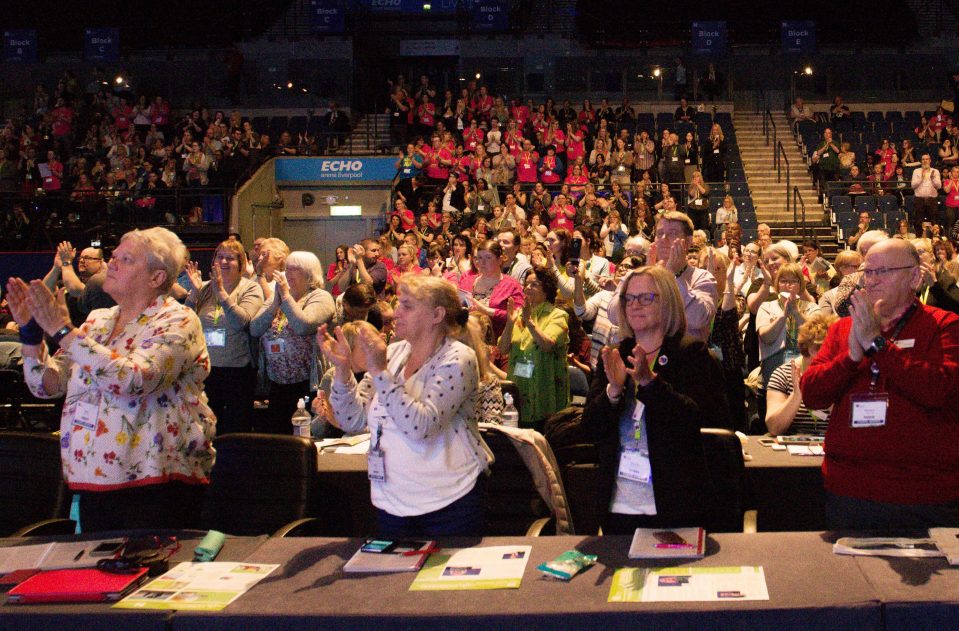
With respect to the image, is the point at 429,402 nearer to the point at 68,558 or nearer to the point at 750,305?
the point at 68,558

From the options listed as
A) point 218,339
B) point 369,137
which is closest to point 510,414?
point 218,339

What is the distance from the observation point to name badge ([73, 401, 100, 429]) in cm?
303

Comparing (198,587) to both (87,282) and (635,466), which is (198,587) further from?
(87,282)

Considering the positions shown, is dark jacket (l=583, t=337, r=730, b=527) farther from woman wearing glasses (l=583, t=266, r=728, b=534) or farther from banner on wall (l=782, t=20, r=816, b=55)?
banner on wall (l=782, t=20, r=816, b=55)

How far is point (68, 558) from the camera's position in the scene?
8.91 ft

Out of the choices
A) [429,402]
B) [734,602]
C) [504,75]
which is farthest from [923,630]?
[504,75]

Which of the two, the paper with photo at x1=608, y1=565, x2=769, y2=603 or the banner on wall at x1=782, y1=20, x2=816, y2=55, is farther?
the banner on wall at x1=782, y1=20, x2=816, y2=55

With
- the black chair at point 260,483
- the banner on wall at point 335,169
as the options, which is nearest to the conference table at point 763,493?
the black chair at point 260,483

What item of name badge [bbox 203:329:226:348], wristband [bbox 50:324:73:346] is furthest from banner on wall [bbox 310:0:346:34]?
wristband [bbox 50:324:73:346]

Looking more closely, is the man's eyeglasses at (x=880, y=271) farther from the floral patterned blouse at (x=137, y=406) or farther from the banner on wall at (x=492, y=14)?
the banner on wall at (x=492, y=14)

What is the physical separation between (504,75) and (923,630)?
20.8 meters

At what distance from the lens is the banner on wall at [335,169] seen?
57.6 ft

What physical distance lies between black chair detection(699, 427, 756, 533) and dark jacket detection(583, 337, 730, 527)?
38cm

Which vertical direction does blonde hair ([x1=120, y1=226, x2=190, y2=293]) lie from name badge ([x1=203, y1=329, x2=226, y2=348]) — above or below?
above
